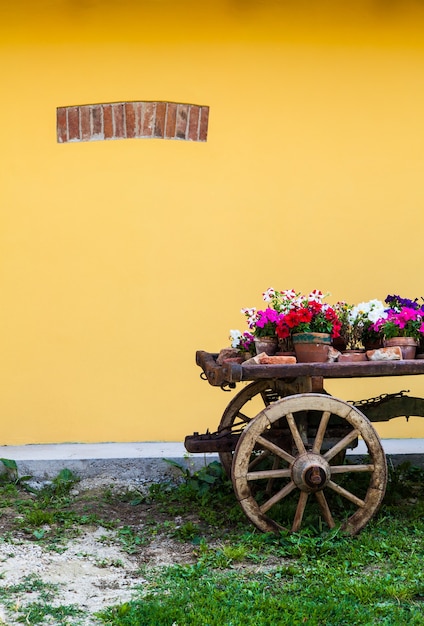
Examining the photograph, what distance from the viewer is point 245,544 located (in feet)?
12.5

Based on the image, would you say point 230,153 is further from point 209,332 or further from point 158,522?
point 158,522

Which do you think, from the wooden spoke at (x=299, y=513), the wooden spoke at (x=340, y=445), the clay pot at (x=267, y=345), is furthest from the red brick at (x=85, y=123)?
the wooden spoke at (x=299, y=513)

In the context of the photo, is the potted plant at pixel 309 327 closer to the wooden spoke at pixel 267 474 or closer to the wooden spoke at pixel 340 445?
the wooden spoke at pixel 340 445

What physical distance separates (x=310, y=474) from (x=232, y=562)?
1.75 ft

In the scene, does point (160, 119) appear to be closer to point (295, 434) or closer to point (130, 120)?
point (130, 120)

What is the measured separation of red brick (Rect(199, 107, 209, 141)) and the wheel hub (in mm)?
2560

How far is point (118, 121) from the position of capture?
5395 millimetres

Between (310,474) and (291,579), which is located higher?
(310,474)

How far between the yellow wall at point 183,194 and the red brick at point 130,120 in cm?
7

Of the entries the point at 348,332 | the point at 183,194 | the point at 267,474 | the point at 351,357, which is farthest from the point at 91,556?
the point at 183,194

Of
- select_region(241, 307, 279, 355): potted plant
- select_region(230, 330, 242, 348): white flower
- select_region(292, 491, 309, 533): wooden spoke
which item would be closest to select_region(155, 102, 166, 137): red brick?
select_region(230, 330, 242, 348): white flower

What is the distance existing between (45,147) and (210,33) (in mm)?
1355

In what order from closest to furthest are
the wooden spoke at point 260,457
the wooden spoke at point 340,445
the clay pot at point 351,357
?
1. the wooden spoke at point 340,445
2. the clay pot at point 351,357
3. the wooden spoke at point 260,457

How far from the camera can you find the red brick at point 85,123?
5.39 m
